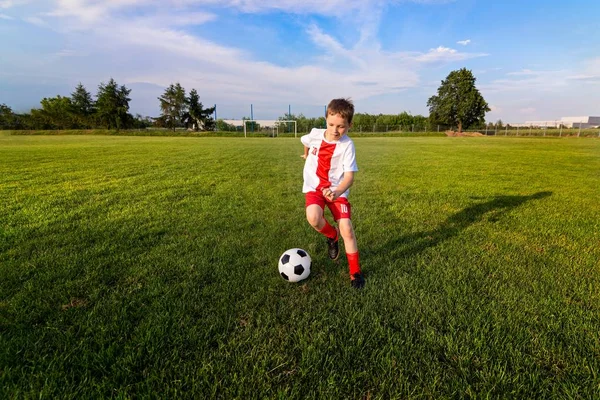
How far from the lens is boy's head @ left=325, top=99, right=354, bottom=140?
3326 millimetres

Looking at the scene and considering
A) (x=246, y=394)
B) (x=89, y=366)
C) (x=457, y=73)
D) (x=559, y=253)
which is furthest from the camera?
(x=457, y=73)

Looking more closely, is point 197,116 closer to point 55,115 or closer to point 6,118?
point 55,115

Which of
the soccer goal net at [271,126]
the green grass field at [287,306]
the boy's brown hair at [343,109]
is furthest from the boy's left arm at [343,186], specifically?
the soccer goal net at [271,126]

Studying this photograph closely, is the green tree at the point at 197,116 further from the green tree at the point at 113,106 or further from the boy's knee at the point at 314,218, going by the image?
the boy's knee at the point at 314,218

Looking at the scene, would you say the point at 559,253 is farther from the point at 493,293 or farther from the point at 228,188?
the point at 228,188

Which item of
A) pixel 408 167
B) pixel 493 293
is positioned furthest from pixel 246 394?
pixel 408 167

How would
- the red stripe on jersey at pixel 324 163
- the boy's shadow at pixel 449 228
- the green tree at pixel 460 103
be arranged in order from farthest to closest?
1. the green tree at pixel 460 103
2. the boy's shadow at pixel 449 228
3. the red stripe on jersey at pixel 324 163

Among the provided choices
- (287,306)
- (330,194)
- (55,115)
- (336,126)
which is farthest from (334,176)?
(55,115)

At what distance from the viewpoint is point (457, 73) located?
67000mm

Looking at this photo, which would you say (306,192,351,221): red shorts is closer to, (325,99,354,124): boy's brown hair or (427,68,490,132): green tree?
(325,99,354,124): boy's brown hair

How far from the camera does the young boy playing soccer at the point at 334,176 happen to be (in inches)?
130

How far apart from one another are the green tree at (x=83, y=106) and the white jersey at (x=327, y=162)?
2811 inches

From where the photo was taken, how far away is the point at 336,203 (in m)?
3.56

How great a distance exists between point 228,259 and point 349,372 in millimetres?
Result: 2000
